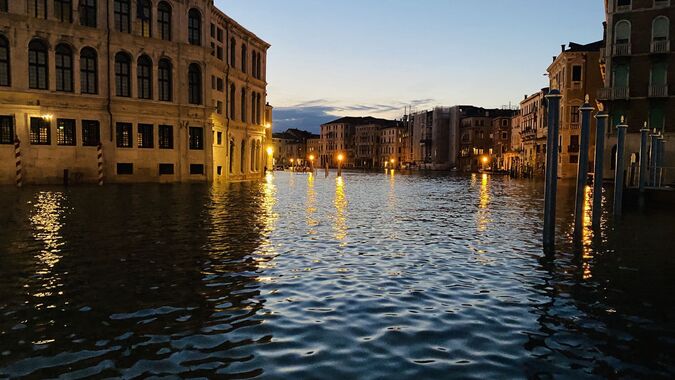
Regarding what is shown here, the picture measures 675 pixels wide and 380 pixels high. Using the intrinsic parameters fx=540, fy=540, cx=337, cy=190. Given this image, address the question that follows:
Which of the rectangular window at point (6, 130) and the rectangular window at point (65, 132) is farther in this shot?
the rectangular window at point (65, 132)

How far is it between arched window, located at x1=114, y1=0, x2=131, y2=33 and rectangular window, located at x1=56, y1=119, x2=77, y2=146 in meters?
7.63

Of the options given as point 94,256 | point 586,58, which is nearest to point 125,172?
point 94,256

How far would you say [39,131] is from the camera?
36.2m

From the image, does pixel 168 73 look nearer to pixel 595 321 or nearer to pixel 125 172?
pixel 125 172

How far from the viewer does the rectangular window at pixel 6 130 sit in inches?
1369

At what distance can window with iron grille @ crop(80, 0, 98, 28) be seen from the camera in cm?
3716

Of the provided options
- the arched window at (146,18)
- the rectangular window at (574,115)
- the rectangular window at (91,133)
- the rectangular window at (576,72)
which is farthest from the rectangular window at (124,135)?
the rectangular window at (574,115)

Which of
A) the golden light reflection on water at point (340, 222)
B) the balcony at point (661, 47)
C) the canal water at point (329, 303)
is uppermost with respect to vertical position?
the balcony at point (661, 47)

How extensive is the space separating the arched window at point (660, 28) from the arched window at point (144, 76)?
41.0 metres

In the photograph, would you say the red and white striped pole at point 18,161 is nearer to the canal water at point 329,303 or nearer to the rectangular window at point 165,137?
the rectangular window at point 165,137

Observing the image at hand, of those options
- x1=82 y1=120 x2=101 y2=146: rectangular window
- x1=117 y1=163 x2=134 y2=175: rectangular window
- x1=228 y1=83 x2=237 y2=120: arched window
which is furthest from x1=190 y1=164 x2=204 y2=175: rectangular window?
x1=228 y1=83 x2=237 y2=120: arched window

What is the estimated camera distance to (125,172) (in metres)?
39.5

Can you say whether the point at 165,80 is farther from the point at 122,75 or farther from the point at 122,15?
the point at 122,15

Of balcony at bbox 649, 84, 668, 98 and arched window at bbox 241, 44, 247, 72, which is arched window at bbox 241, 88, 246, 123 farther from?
balcony at bbox 649, 84, 668, 98
